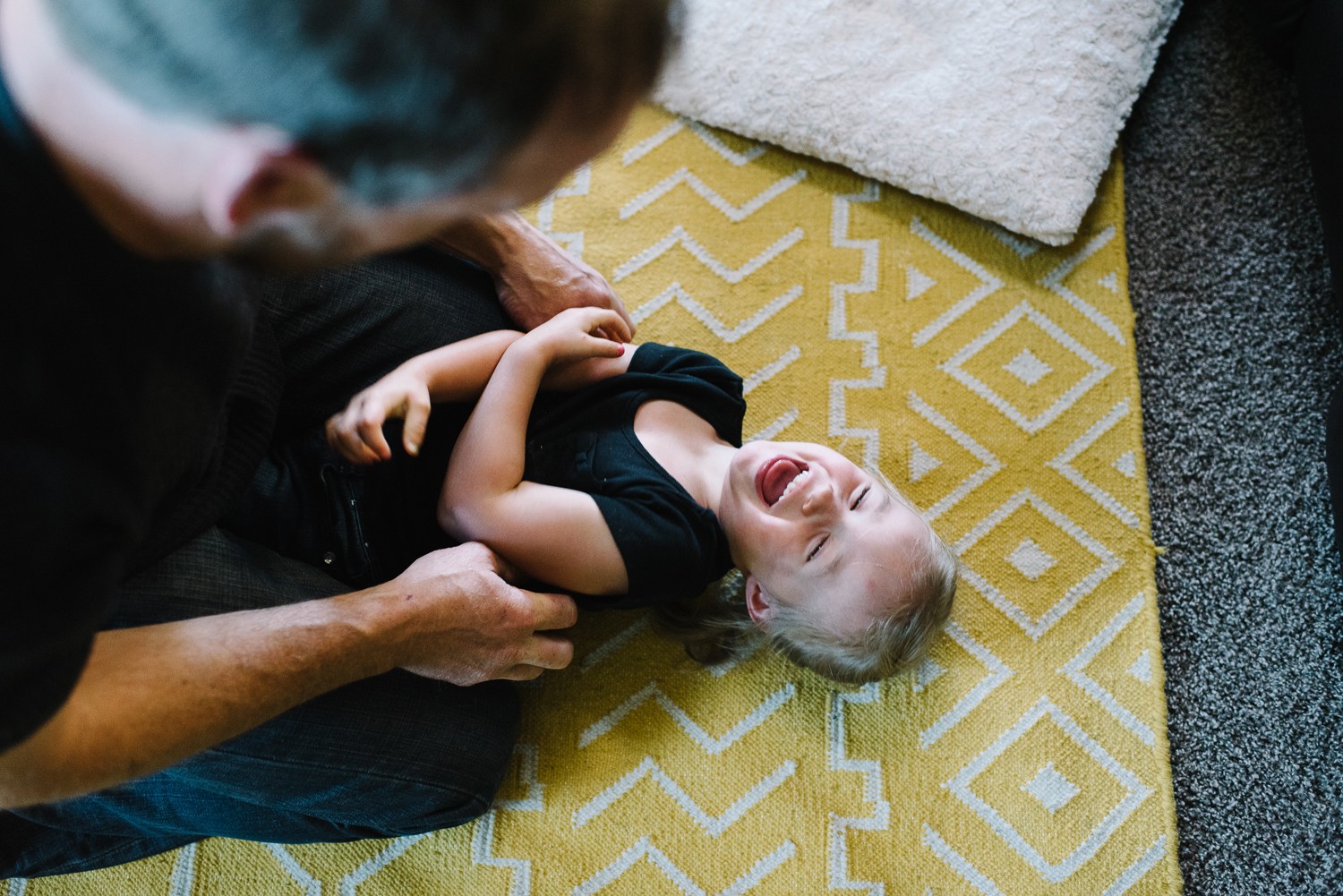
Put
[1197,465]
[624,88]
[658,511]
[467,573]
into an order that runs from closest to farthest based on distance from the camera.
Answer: [624,88] → [467,573] → [658,511] → [1197,465]

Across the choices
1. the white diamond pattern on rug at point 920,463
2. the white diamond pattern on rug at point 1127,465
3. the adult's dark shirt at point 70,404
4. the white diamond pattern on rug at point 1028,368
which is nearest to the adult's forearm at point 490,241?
the adult's dark shirt at point 70,404

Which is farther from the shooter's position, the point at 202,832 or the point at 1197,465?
the point at 1197,465

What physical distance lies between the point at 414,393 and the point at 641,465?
0.83 feet

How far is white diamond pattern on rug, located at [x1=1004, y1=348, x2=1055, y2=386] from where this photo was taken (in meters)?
1.22

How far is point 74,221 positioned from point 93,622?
24 centimetres

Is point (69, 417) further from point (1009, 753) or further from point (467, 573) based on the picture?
point (1009, 753)

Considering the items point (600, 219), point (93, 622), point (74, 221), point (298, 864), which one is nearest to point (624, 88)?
point (74, 221)

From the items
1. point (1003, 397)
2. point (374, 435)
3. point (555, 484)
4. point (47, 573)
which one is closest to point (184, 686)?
point (47, 573)

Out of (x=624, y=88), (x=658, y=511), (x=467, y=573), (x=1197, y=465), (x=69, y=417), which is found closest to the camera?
(x=624, y=88)

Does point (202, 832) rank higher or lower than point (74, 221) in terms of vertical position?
lower

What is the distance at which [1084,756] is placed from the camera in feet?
3.50

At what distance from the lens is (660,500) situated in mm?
979

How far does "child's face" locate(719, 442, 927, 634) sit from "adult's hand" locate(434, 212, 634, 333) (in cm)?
29

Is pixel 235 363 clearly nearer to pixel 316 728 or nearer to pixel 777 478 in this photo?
pixel 316 728
